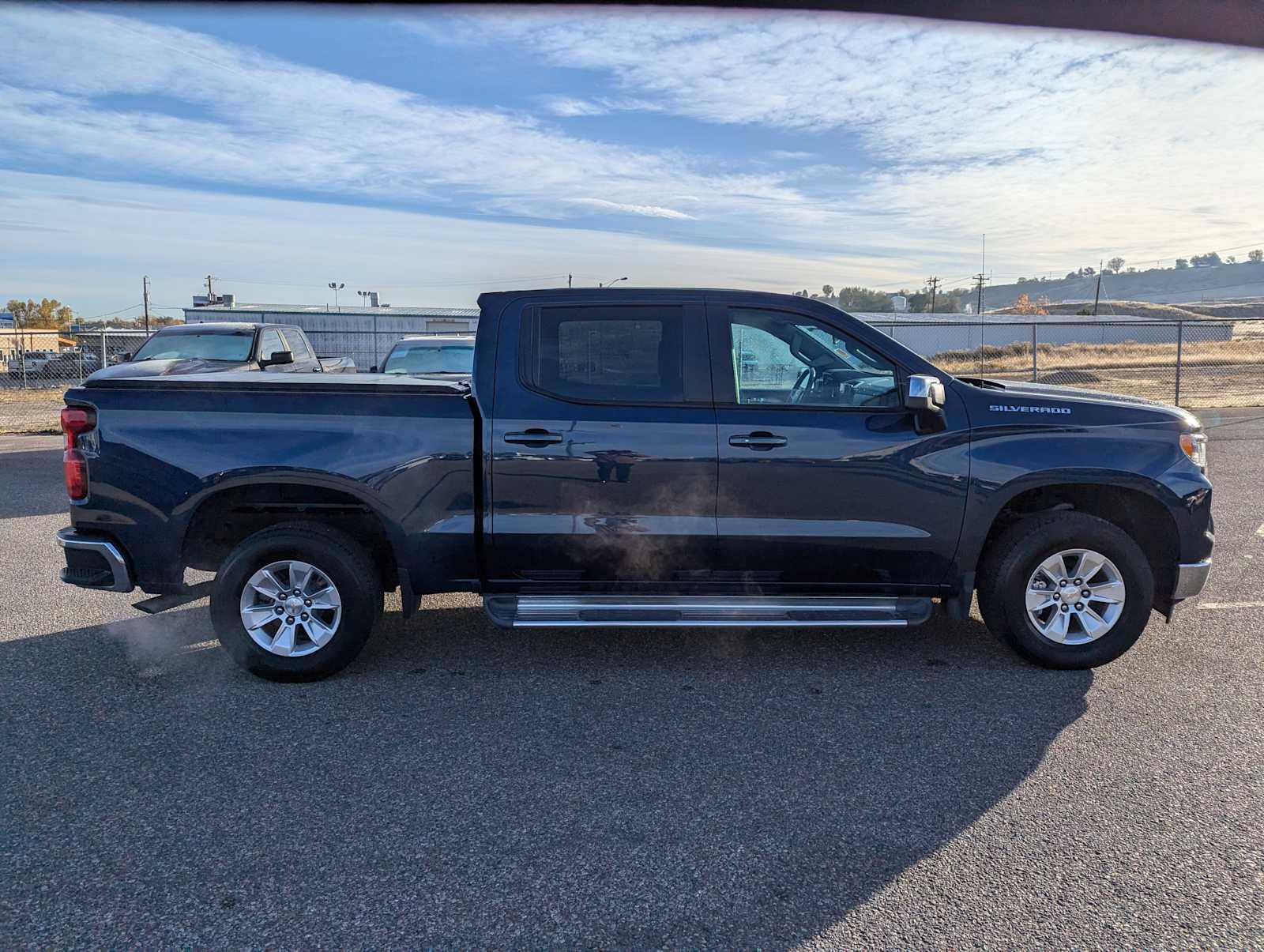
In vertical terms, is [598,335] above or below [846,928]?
above

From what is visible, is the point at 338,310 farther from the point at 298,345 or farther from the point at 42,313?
Answer: the point at 42,313

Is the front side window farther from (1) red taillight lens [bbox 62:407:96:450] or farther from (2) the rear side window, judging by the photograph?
(1) red taillight lens [bbox 62:407:96:450]

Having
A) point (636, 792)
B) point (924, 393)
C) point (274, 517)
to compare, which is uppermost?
point (924, 393)

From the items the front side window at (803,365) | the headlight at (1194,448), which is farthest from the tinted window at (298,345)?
the headlight at (1194,448)

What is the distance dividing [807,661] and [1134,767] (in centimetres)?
180

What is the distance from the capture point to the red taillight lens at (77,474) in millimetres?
5008

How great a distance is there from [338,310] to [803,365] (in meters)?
50.2

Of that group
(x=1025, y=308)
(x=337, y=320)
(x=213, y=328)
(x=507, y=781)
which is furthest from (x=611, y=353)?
(x=1025, y=308)

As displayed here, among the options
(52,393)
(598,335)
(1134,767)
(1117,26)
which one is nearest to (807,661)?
(1134,767)

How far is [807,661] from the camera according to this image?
540 centimetres

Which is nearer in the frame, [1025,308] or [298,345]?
[298,345]

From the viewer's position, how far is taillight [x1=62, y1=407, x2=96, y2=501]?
496 cm

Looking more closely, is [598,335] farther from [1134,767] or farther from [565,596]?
→ [1134,767]

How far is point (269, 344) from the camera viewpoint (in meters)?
14.0
